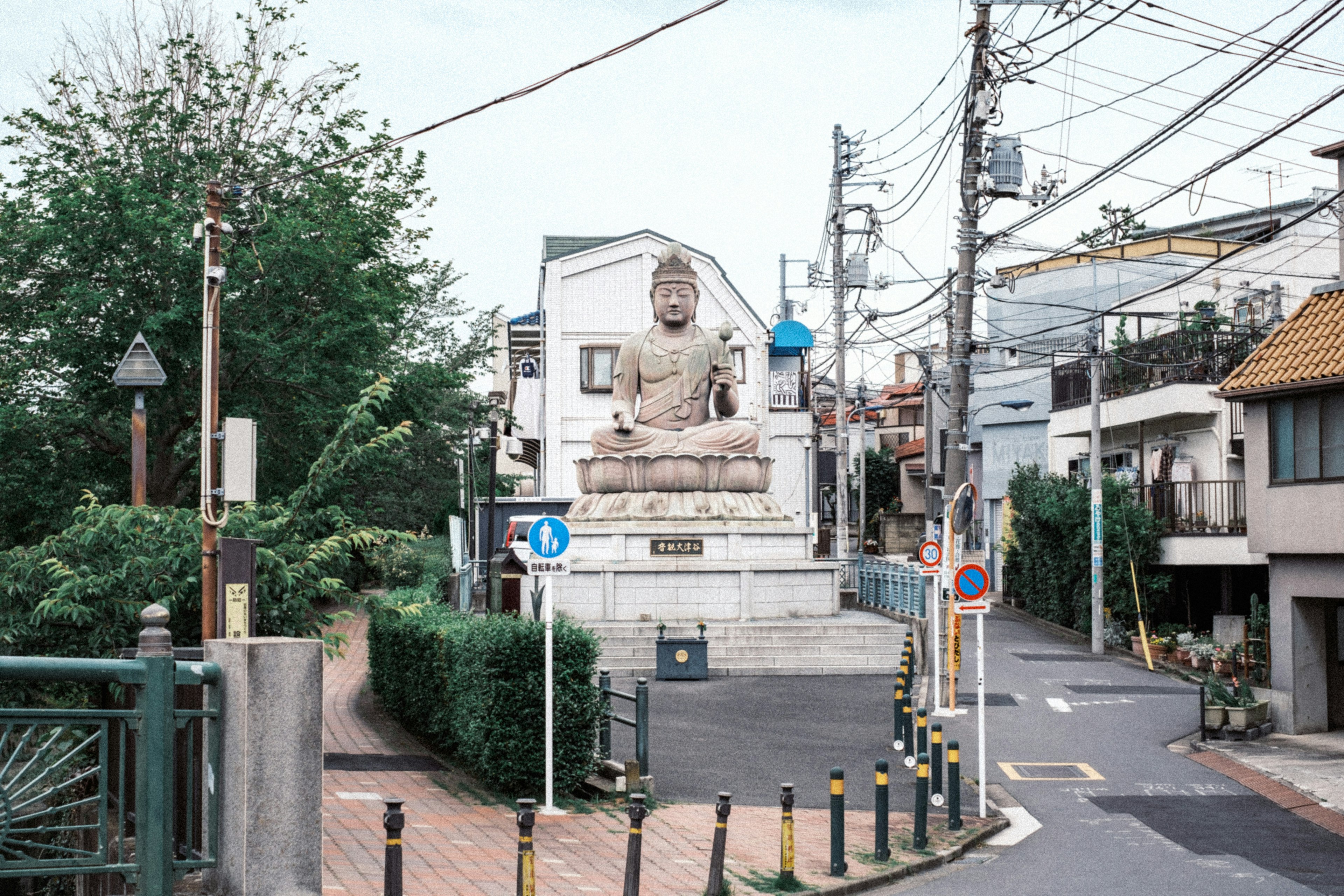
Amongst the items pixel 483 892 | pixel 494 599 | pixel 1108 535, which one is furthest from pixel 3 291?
pixel 1108 535

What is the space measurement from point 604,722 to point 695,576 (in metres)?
12.2

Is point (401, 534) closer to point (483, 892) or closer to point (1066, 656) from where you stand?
point (483, 892)

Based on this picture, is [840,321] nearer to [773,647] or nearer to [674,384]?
[674,384]

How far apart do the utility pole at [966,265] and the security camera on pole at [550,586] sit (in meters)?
8.22

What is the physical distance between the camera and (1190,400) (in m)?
28.1

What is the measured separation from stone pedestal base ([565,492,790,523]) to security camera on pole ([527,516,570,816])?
13.0m

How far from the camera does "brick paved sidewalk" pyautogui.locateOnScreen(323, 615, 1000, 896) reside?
9477 millimetres

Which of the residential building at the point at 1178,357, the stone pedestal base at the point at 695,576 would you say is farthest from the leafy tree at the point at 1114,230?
the stone pedestal base at the point at 695,576

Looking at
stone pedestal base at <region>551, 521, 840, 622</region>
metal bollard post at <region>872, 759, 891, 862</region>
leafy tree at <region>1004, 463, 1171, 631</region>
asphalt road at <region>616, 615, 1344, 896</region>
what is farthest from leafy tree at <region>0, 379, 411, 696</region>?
leafy tree at <region>1004, 463, 1171, 631</region>

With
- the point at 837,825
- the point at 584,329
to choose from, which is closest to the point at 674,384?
the point at 584,329

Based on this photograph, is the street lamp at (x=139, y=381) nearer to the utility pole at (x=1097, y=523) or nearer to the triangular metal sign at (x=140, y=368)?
the triangular metal sign at (x=140, y=368)

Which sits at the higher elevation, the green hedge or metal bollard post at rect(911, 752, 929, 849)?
the green hedge

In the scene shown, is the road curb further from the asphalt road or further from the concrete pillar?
the concrete pillar

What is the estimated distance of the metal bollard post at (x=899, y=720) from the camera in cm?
1559
